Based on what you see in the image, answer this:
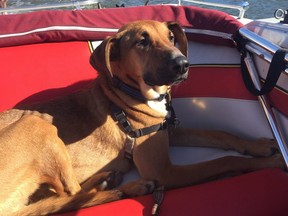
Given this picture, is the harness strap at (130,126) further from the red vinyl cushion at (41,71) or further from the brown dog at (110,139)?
the red vinyl cushion at (41,71)

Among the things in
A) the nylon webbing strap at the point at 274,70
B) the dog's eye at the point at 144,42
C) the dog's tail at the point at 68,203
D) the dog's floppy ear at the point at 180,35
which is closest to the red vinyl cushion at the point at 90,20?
the dog's floppy ear at the point at 180,35

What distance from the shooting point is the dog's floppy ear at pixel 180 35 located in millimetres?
3426

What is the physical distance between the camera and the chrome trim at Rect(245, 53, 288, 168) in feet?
8.48

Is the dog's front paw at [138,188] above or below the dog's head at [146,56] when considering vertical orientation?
below

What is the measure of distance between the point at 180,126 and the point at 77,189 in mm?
1351

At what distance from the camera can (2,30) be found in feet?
12.1

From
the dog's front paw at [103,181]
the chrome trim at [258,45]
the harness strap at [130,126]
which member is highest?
the chrome trim at [258,45]

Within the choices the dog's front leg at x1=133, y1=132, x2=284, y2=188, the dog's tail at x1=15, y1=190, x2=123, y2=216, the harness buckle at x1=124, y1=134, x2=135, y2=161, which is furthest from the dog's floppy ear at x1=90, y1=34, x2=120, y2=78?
the dog's tail at x1=15, y1=190, x2=123, y2=216

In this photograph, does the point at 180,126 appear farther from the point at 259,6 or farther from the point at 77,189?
the point at 259,6

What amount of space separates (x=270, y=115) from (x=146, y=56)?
1086mm

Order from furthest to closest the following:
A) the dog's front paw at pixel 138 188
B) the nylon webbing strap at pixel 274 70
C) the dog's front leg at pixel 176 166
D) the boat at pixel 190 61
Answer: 1. the boat at pixel 190 61
2. the dog's front leg at pixel 176 166
3. the dog's front paw at pixel 138 188
4. the nylon webbing strap at pixel 274 70

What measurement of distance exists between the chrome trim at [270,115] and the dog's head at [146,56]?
0.53 meters

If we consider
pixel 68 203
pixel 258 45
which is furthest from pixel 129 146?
pixel 258 45

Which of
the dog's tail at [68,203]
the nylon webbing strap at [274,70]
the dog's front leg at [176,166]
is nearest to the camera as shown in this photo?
the nylon webbing strap at [274,70]
